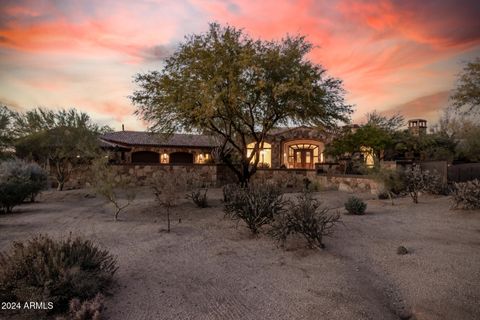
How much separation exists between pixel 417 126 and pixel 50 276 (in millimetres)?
38154

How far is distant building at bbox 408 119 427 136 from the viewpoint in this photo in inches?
1295

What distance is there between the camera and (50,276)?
4.88 meters

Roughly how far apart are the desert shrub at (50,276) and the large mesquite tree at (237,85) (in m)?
8.63

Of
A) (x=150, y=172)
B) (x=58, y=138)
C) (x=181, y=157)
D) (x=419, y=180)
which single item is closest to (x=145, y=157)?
(x=181, y=157)

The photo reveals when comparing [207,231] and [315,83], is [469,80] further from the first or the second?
[207,231]

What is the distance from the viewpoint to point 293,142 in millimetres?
37406

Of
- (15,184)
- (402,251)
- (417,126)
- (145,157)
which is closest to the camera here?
(402,251)

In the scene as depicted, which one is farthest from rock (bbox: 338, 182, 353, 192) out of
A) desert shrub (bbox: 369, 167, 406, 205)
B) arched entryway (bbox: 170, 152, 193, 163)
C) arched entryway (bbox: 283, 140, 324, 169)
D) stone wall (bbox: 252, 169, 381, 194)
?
arched entryway (bbox: 170, 152, 193, 163)

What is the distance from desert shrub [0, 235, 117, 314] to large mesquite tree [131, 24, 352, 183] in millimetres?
8629

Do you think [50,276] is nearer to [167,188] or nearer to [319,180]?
[167,188]

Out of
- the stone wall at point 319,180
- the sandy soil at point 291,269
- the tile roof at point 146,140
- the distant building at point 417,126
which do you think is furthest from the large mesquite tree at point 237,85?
the distant building at point 417,126

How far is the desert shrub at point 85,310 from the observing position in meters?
4.34

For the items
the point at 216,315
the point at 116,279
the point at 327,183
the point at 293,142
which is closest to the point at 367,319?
the point at 216,315

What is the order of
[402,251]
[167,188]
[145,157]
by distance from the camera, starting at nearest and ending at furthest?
[402,251] → [167,188] → [145,157]
